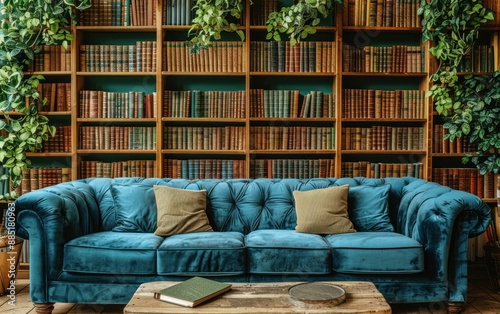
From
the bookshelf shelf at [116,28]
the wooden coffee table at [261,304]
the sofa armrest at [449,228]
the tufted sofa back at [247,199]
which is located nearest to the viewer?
the wooden coffee table at [261,304]

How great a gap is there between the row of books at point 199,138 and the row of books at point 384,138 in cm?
90

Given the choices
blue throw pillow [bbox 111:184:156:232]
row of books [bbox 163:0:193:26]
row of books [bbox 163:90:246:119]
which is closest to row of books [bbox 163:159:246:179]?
row of books [bbox 163:90:246:119]

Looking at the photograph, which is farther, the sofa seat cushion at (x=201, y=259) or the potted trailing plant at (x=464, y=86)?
the potted trailing plant at (x=464, y=86)

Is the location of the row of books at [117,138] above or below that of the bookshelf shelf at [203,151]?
above

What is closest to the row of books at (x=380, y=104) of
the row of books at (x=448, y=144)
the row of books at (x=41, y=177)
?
the row of books at (x=448, y=144)

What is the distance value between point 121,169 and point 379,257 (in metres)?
2.30

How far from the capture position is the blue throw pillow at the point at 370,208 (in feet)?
11.8

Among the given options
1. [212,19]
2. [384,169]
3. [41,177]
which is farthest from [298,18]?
[41,177]

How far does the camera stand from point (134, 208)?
357 cm

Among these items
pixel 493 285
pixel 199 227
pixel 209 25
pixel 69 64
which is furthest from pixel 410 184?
pixel 69 64

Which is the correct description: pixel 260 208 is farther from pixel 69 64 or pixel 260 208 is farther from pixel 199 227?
pixel 69 64

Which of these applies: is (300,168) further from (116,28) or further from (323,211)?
(116,28)

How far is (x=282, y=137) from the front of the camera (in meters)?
4.34

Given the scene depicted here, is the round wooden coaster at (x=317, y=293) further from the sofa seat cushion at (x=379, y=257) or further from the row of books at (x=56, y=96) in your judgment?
the row of books at (x=56, y=96)
